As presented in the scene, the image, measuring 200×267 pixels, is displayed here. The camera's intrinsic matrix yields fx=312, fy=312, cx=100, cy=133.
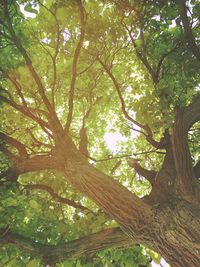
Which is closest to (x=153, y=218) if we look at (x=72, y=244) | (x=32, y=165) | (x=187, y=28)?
(x=72, y=244)

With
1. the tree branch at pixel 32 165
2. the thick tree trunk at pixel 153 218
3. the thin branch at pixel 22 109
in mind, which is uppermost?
the thin branch at pixel 22 109

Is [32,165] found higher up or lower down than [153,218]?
higher up

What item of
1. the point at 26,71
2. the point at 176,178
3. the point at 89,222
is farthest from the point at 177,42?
the point at 89,222

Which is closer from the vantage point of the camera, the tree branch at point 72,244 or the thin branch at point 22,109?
the tree branch at point 72,244

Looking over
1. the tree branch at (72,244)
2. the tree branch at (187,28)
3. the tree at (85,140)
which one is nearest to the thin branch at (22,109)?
the tree at (85,140)

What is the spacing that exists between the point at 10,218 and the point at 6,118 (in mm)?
3198

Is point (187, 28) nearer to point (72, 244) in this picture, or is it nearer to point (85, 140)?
point (85, 140)

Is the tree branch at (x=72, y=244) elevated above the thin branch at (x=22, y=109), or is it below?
below

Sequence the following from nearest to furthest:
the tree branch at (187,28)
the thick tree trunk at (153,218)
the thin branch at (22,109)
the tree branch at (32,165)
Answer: the thick tree trunk at (153,218) → the tree branch at (187,28) → the tree branch at (32,165) → the thin branch at (22,109)

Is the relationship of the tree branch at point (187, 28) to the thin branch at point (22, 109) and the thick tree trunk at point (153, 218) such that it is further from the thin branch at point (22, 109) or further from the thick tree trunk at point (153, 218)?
the thin branch at point (22, 109)

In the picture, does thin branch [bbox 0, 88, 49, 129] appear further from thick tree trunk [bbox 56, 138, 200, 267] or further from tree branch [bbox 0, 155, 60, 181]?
thick tree trunk [bbox 56, 138, 200, 267]

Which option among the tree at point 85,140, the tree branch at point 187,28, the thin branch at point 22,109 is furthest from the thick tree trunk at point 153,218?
the tree branch at point 187,28

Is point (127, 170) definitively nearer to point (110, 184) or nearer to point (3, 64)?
point (110, 184)

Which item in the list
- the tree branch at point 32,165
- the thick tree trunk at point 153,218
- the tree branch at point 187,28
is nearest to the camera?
the thick tree trunk at point 153,218
